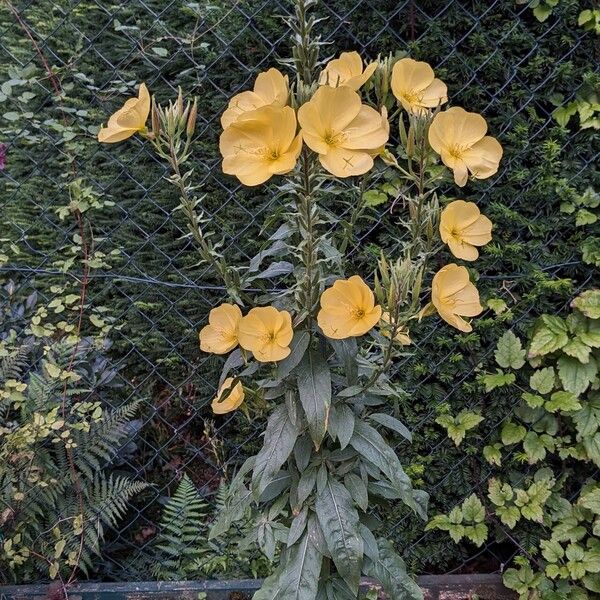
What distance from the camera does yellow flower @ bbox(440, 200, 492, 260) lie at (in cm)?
138

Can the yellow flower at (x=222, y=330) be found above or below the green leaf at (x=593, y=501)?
above

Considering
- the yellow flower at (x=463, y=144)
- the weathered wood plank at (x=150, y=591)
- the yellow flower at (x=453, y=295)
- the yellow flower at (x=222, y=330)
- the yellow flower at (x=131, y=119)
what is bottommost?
the weathered wood plank at (x=150, y=591)

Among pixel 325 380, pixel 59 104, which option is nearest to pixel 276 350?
pixel 325 380

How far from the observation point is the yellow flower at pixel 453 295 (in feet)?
4.51

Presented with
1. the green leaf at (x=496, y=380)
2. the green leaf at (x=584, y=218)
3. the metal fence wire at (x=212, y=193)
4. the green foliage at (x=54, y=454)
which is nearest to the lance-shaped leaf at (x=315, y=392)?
the metal fence wire at (x=212, y=193)

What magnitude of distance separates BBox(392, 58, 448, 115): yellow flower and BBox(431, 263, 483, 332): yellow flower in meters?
0.35

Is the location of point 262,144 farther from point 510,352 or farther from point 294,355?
point 510,352

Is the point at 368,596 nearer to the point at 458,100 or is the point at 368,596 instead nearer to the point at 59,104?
the point at 458,100

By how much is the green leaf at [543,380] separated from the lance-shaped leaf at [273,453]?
1.38 metres

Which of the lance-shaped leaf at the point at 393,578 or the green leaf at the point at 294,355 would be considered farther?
the lance-shaped leaf at the point at 393,578

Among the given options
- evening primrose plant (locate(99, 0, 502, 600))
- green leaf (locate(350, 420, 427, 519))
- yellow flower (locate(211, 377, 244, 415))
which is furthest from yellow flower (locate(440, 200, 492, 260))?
yellow flower (locate(211, 377, 244, 415))

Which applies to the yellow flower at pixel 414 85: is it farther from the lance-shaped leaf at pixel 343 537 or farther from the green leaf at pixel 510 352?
the green leaf at pixel 510 352

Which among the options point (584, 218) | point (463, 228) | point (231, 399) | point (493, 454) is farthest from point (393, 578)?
point (584, 218)

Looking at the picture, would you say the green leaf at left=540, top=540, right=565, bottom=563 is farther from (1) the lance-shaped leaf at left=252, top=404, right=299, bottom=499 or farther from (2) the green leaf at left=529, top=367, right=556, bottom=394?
(1) the lance-shaped leaf at left=252, top=404, right=299, bottom=499
